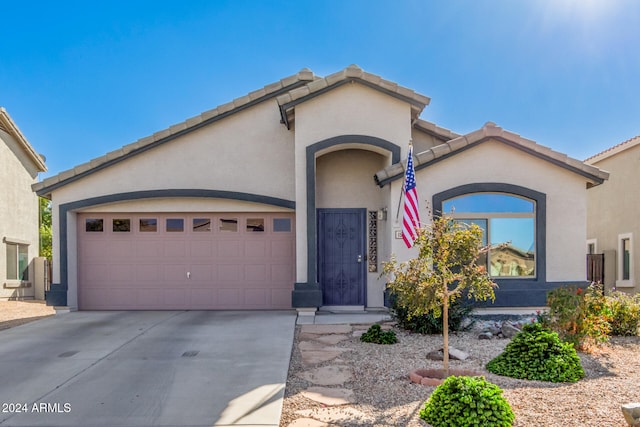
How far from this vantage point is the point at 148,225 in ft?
39.0

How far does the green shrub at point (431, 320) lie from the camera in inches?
336

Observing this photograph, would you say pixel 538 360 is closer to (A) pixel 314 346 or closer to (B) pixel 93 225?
(A) pixel 314 346

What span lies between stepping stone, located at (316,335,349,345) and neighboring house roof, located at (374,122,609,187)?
11.2 feet

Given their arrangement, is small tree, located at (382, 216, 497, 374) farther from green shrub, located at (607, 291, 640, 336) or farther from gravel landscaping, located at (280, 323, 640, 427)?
green shrub, located at (607, 291, 640, 336)

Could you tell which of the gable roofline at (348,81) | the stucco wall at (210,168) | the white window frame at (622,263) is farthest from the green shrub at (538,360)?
the white window frame at (622,263)

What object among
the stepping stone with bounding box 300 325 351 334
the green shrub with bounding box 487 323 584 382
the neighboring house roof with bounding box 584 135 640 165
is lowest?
the stepping stone with bounding box 300 325 351 334

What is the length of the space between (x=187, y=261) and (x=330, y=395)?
720 centimetres

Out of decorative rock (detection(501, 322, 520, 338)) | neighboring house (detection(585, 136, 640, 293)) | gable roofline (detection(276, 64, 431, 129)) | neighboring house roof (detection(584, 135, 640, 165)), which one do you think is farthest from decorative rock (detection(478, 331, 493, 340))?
neighboring house roof (detection(584, 135, 640, 165))

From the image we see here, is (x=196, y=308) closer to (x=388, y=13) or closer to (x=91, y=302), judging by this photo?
(x=91, y=302)

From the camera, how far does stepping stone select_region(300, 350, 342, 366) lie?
271 inches

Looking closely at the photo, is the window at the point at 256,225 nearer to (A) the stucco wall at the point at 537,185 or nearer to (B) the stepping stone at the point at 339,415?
(A) the stucco wall at the point at 537,185

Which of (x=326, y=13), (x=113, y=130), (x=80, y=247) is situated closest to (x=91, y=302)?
(x=80, y=247)

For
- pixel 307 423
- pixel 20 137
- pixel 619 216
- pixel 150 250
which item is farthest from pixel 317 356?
pixel 20 137

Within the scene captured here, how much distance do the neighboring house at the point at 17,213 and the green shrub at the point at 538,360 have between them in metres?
16.2
